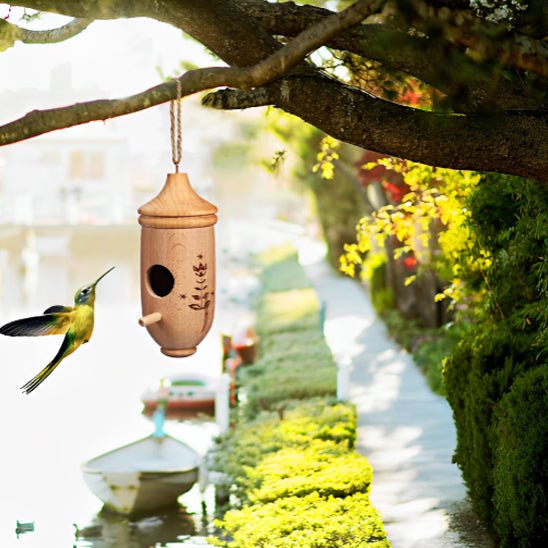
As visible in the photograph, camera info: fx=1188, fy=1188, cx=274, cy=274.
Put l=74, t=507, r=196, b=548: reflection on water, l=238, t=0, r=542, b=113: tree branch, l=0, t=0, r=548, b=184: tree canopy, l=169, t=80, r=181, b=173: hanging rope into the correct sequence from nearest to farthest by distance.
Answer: l=0, t=0, r=548, b=184: tree canopy, l=169, t=80, r=181, b=173: hanging rope, l=238, t=0, r=542, b=113: tree branch, l=74, t=507, r=196, b=548: reflection on water

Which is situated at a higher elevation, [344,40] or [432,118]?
[344,40]

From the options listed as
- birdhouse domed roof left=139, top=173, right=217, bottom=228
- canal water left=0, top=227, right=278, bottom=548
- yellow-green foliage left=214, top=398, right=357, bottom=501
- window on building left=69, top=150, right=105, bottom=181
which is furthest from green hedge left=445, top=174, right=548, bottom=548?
window on building left=69, top=150, right=105, bottom=181

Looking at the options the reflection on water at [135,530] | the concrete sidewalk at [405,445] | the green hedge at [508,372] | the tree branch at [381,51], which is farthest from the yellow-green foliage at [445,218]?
the reflection on water at [135,530]

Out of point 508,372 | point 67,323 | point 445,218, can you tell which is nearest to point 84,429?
point 445,218

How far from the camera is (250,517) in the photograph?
362 inches

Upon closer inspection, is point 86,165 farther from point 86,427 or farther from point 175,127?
point 175,127

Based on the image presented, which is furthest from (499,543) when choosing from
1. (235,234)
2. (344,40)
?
(235,234)

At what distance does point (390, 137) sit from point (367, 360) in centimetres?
1515

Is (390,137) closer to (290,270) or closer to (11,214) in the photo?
(290,270)

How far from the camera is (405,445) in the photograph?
14.6 metres

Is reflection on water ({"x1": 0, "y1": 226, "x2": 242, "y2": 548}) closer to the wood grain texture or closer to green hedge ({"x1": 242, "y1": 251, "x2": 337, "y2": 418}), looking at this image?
green hedge ({"x1": 242, "y1": 251, "x2": 337, "y2": 418})

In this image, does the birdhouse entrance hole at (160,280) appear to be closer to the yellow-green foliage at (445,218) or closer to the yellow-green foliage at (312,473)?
the yellow-green foliage at (312,473)

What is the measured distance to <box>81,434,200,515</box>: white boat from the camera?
14.2 meters

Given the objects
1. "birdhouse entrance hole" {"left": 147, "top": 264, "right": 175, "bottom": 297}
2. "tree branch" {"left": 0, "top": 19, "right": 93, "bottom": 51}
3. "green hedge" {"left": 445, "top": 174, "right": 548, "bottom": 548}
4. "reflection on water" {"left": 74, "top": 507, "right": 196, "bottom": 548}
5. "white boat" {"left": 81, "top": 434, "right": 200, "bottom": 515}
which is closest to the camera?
"birdhouse entrance hole" {"left": 147, "top": 264, "right": 175, "bottom": 297}
